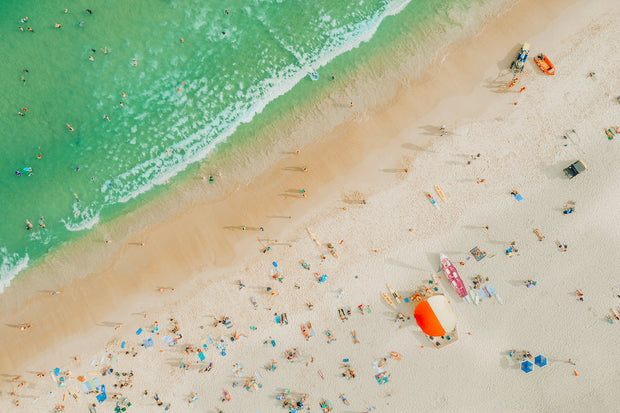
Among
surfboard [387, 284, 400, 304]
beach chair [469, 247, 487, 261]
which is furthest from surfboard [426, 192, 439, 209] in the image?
surfboard [387, 284, 400, 304]

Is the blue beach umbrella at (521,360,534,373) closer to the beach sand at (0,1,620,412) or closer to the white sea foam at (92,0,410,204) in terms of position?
the beach sand at (0,1,620,412)

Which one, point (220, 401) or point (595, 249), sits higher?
point (220, 401)

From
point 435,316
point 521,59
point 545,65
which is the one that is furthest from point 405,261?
point 545,65

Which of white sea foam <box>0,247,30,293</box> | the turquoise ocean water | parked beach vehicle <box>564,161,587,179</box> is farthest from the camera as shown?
the turquoise ocean water

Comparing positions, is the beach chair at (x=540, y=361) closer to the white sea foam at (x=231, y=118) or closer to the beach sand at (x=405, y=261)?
the beach sand at (x=405, y=261)

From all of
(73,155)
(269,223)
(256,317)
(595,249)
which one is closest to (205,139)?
(269,223)

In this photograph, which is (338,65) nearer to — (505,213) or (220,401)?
(505,213)
